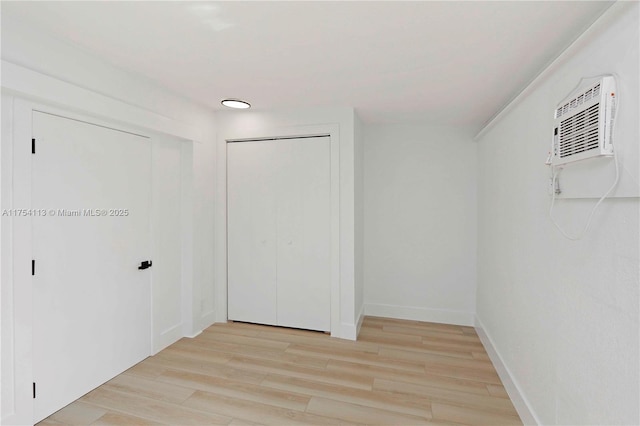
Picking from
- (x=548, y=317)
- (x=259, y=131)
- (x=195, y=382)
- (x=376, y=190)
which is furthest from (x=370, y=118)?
(x=195, y=382)

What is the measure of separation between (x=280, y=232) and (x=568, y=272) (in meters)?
2.60

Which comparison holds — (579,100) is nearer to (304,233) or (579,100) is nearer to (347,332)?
(304,233)

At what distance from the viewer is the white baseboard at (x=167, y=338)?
9.59ft

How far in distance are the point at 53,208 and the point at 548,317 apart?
3.21 meters

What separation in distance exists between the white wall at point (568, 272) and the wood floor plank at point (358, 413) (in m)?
0.78

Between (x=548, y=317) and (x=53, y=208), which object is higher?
(x=53, y=208)

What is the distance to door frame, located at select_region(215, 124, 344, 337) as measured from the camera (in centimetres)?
329

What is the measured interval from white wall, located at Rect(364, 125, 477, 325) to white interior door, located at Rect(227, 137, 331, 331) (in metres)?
0.91

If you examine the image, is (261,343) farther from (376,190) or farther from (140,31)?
(140,31)

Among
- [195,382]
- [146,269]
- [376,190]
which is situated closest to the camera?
[195,382]

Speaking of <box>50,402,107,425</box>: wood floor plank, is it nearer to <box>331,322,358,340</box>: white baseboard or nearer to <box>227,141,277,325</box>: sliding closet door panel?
<box>227,141,277,325</box>: sliding closet door panel

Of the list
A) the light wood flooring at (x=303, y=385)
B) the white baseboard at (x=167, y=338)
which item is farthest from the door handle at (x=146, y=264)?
the light wood flooring at (x=303, y=385)

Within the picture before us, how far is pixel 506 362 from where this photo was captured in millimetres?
2477

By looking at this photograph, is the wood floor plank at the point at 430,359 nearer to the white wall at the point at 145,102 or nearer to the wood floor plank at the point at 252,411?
the wood floor plank at the point at 252,411
